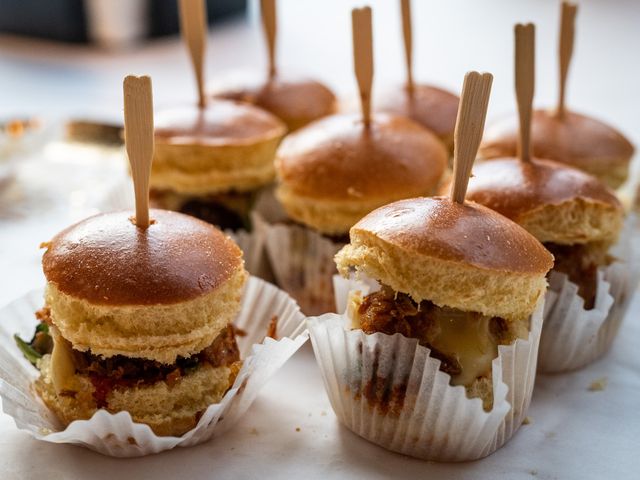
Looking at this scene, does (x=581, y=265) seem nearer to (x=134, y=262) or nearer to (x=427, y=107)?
(x=427, y=107)

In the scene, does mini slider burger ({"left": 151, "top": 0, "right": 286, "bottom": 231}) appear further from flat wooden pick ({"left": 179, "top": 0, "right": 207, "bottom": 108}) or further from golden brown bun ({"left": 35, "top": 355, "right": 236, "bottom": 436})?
golden brown bun ({"left": 35, "top": 355, "right": 236, "bottom": 436})

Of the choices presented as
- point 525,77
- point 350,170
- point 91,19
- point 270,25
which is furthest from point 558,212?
point 91,19

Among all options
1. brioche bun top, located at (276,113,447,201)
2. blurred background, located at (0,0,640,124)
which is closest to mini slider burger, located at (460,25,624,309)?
brioche bun top, located at (276,113,447,201)

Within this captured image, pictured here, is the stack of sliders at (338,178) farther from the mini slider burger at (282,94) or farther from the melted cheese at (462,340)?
the melted cheese at (462,340)

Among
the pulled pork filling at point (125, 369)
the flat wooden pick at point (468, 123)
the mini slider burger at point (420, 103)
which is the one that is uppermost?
the flat wooden pick at point (468, 123)

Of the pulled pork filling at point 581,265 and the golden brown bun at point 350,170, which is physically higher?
the golden brown bun at point 350,170

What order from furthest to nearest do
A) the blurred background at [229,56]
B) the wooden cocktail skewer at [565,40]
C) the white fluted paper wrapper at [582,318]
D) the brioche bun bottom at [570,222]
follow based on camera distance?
the blurred background at [229,56] < the wooden cocktail skewer at [565,40] < the white fluted paper wrapper at [582,318] < the brioche bun bottom at [570,222]

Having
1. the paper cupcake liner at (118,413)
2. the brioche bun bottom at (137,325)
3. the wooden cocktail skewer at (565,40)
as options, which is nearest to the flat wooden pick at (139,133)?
the brioche bun bottom at (137,325)

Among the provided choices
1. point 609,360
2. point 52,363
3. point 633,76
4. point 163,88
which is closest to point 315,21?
point 163,88
